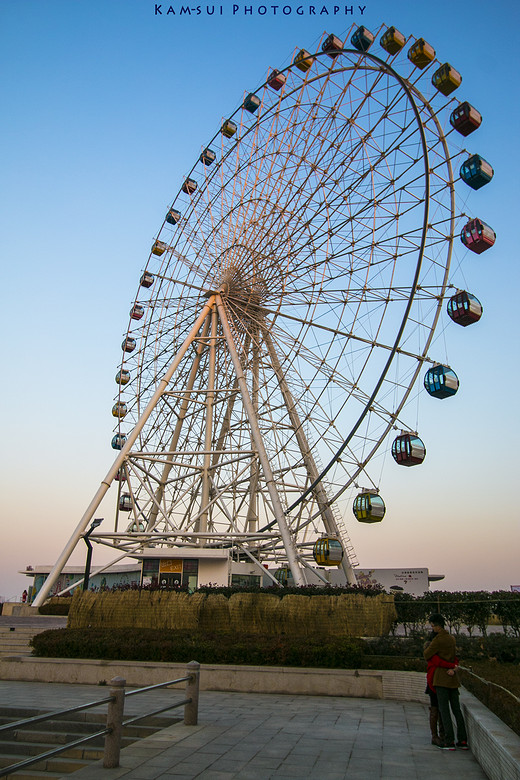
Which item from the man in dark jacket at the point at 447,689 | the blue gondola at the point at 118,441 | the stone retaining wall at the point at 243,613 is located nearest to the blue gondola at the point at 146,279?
the blue gondola at the point at 118,441

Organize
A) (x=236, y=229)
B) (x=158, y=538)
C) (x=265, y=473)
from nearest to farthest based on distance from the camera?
(x=265, y=473)
(x=158, y=538)
(x=236, y=229)

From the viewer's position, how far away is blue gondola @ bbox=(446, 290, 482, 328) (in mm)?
23666

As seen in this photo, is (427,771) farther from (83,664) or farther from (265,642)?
(83,664)

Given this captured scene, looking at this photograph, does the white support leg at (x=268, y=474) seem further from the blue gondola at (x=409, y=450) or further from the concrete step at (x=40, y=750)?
the concrete step at (x=40, y=750)

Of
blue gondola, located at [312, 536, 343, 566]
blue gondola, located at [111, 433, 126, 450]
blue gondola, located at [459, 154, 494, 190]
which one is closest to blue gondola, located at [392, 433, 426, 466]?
blue gondola, located at [312, 536, 343, 566]

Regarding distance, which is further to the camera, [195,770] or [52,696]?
[52,696]

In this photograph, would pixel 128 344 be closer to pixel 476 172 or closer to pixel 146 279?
pixel 146 279

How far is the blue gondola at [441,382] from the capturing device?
2355 cm

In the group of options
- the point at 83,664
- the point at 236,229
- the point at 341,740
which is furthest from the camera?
the point at 236,229

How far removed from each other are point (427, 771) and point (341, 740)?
177 centimetres

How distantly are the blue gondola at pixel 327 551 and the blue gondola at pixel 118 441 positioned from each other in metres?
15.1

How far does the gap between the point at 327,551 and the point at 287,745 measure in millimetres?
Result: 17468

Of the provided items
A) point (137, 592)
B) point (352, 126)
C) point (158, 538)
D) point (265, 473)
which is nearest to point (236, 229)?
point (352, 126)

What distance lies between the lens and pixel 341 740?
8.46 meters
